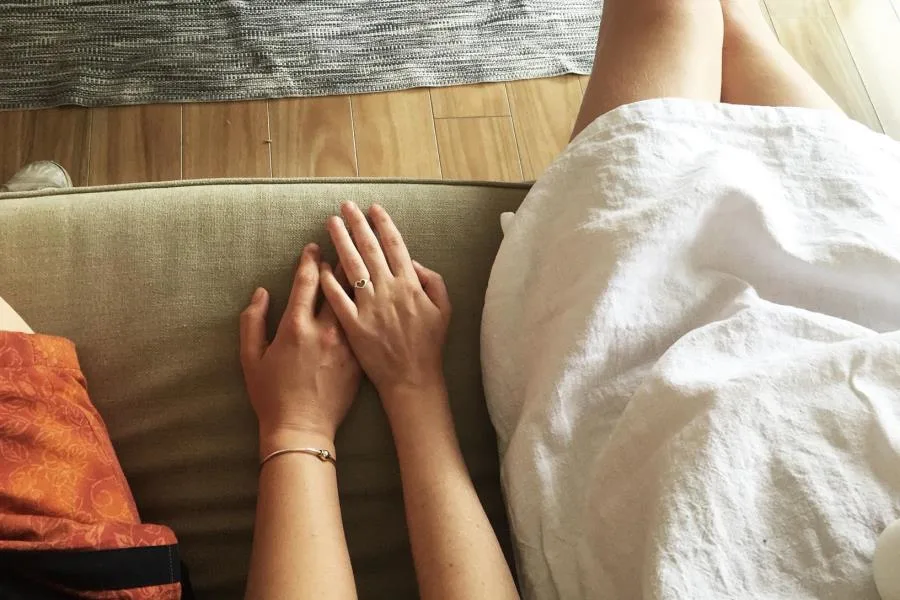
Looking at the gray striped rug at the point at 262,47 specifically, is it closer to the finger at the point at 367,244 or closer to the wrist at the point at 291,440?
the finger at the point at 367,244

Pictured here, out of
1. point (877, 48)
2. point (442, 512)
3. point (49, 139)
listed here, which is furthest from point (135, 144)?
point (877, 48)

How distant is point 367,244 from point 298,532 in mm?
305

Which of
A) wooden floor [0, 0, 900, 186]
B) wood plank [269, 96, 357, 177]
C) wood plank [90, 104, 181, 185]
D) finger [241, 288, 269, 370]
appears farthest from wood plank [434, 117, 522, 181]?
finger [241, 288, 269, 370]

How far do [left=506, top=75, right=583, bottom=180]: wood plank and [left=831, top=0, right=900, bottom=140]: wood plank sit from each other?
0.62 m

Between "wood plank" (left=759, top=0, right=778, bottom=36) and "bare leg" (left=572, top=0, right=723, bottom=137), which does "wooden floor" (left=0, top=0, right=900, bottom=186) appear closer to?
"wood plank" (left=759, top=0, right=778, bottom=36)

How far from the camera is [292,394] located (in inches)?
28.8

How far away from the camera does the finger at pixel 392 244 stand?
2.64 ft

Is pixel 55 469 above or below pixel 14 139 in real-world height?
below

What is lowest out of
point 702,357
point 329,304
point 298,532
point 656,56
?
point 298,532

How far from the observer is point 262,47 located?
56.5 inches

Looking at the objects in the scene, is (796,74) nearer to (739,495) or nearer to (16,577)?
(739,495)

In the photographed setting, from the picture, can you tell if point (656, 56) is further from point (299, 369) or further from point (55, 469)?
point (55, 469)

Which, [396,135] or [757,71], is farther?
[396,135]

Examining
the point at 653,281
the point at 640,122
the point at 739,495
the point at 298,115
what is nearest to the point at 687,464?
the point at 739,495
